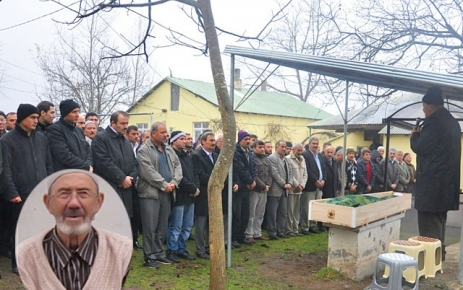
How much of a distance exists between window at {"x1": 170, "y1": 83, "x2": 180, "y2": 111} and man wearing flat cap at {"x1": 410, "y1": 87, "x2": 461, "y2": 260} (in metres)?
26.7

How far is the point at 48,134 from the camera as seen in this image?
5.76m

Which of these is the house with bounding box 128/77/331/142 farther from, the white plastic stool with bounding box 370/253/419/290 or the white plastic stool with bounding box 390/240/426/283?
the white plastic stool with bounding box 370/253/419/290

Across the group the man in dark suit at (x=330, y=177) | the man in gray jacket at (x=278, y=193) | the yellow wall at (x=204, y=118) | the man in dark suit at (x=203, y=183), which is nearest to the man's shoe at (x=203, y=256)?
the man in dark suit at (x=203, y=183)

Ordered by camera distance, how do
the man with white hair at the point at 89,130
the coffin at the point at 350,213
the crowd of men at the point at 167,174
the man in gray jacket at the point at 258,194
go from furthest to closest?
1. the man in gray jacket at the point at 258,194
2. the man with white hair at the point at 89,130
3. the coffin at the point at 350,213
4. the crowd of men at the point at 167,174

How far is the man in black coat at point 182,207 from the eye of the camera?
22.2 feet

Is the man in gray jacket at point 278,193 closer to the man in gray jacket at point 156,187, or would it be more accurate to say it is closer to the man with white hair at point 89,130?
the man in gray jacket at point 156,187

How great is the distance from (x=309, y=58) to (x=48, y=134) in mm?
3685

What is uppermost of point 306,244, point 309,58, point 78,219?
Answer: point 309,58

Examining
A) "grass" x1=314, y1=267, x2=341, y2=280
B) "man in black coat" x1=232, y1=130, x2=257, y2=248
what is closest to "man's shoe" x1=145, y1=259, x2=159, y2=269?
"man in black coat" x1=232, y1=130, x2=257, y2=248

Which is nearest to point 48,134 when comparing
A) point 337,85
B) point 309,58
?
point 309,58

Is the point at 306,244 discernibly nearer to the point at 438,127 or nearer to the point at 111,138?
the point at 438,127

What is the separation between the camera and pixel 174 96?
32156 mm

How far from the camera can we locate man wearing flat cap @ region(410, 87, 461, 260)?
594 centimetres

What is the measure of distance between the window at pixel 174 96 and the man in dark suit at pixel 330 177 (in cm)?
2281
